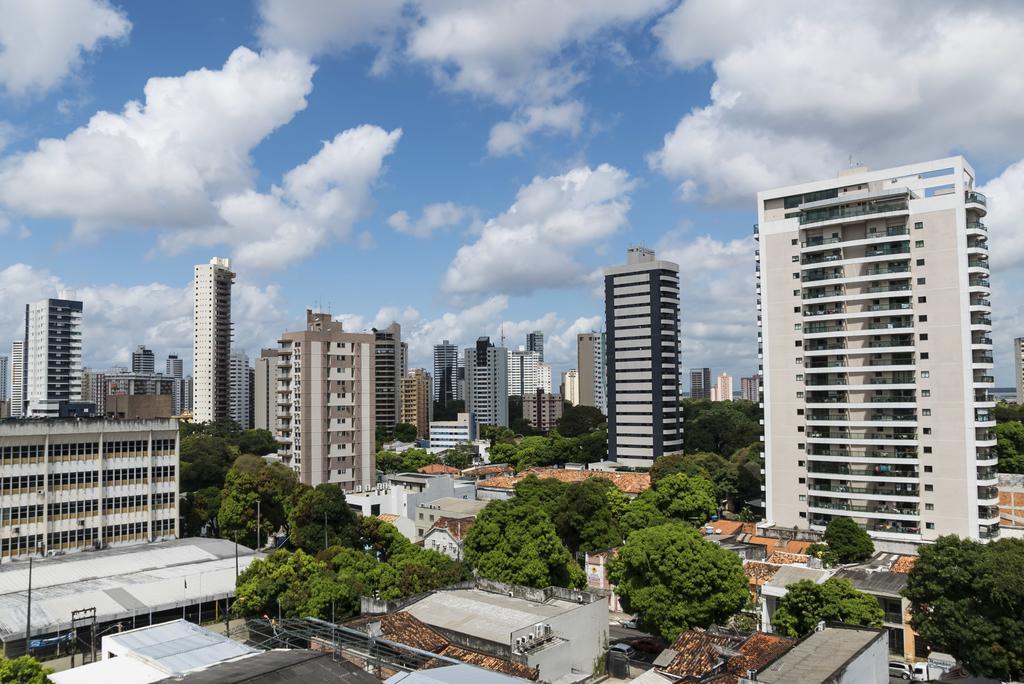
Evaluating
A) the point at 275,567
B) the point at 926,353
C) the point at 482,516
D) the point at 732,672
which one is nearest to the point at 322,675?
the point at 732,672

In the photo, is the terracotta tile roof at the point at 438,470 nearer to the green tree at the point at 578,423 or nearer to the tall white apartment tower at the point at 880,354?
the green tree at the point at 578,423

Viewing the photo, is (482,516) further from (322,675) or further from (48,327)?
(48,327)

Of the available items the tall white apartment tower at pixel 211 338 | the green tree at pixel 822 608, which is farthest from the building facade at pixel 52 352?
the green tree at pixel 822 608

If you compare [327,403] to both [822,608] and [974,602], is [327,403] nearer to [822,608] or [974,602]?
[822,608]

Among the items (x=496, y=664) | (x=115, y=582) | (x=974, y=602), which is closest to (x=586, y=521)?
(x=974, y=602)

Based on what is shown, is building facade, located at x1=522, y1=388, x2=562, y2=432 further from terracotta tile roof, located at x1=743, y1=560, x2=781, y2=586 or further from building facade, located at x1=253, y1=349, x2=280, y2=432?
terracotta tile roof, located at x1=743, y1=560, x2=781, y2=586
